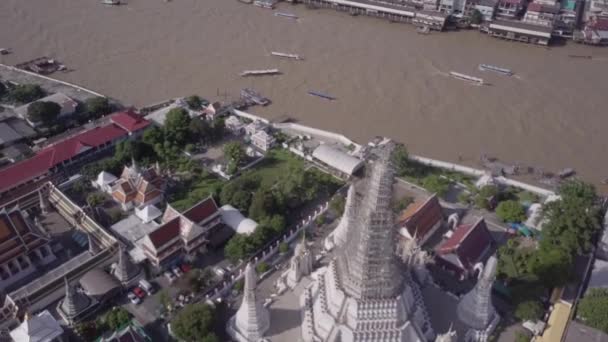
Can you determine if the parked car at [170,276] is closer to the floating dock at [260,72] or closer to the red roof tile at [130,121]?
the red roof tile at [130,121]

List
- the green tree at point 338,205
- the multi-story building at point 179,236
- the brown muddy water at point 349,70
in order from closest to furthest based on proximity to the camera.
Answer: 1. the multi-story building at point 179,236
2. the green tree at point 338,205
3. the brown muddy water at point 349,70

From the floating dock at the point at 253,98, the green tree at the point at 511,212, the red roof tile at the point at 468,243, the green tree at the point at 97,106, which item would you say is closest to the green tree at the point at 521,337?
the red roof tile at the point at 468,243

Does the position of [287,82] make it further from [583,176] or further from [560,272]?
[560,272]

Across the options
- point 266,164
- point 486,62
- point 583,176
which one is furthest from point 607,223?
point 486,62

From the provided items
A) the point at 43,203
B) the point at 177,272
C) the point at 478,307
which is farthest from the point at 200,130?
the point at 478,307

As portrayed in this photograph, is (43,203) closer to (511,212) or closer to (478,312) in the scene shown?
(478,312)

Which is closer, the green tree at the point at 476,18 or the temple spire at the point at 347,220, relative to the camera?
the temple spire at the point at 347,220
